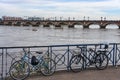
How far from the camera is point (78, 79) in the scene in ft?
35.6

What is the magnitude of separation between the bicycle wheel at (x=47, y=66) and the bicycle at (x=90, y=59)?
101 centimetres

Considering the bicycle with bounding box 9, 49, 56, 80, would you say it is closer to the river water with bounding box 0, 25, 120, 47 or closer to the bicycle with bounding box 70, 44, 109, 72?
the bicycle with bounding box 70, 44, 109, 72

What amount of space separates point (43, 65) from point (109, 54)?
3.86 metres

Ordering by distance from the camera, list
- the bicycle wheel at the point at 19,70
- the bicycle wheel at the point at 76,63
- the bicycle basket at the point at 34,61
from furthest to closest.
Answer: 1. the bicycle wheel at the point at 76,63
2. the bicycle basket at the point at 34,61
3. the bicycle wheel at the point at 19,70

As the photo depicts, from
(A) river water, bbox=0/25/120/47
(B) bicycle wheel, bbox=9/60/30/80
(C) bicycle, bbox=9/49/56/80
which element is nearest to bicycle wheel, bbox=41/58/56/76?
(C) bicycle, bbox=9/49/56/80

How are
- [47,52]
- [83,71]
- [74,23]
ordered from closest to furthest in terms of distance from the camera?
1. [47,52]
2. [83,71]
3. [74,23]

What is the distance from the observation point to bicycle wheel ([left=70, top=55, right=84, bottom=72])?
12.1 meters

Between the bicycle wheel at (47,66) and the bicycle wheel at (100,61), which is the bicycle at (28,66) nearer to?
the bicycle wheel at (47,66)

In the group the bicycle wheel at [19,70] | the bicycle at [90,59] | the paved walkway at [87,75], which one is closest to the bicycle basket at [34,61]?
the bicycle wheel at [19,70]

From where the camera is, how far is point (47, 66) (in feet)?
36.9

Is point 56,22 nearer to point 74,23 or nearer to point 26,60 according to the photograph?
point 74,23

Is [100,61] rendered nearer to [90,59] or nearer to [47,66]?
[90,59]

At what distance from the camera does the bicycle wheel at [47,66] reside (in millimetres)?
11211

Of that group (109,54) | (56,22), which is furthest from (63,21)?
(109,54)
